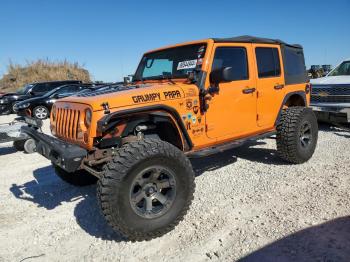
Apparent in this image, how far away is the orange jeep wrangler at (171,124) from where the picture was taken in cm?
311

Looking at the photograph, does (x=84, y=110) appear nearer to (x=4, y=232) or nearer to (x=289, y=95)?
(x=4, y=232)

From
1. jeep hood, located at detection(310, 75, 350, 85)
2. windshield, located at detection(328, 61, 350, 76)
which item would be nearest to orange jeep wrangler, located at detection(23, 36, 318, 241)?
jeep hood, located at detection(310, 75, 350, 85)

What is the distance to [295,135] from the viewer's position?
501 centimetres

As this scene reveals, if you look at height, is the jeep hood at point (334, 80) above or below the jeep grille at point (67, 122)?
above

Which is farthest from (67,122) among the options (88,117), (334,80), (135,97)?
(334,80)

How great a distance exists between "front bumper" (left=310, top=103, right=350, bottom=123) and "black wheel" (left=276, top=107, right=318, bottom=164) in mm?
2466

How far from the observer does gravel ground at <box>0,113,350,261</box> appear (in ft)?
9.70

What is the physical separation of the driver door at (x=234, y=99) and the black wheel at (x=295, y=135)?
0.62 metres

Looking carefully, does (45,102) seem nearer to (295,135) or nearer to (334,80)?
(334,80)

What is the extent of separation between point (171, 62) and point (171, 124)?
3.89 feet

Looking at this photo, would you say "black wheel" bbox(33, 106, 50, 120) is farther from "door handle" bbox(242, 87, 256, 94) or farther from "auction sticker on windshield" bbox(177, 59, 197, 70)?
"door handle" bbox(242, 87, 256, 94)

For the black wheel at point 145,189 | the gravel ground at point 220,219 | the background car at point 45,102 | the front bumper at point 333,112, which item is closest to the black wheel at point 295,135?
the gravel ground at point 220,219

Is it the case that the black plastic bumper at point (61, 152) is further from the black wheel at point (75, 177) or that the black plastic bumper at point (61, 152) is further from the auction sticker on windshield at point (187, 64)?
the auction sticker on windshield at point (187, 64)

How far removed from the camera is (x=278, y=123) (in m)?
5.12
